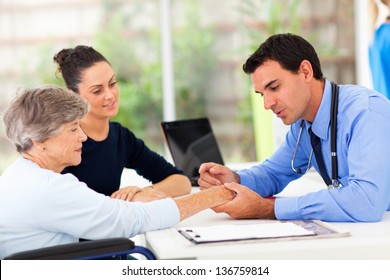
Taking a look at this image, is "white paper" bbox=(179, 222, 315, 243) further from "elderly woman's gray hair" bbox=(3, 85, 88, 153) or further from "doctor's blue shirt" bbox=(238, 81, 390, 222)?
"elderly woman's gray hair" bbox=(3, 85, 88, 153)

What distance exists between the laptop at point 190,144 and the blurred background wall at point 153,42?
2.48 metres

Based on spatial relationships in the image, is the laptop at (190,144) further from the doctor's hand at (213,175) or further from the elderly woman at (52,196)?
the elderly woman at (52,196)

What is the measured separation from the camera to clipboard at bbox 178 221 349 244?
5.30 ft

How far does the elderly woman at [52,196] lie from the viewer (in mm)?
1656

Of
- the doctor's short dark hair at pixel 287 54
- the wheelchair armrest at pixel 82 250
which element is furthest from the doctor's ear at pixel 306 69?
the wheelchair armrest at pixel 82 250

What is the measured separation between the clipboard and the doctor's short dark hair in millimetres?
539

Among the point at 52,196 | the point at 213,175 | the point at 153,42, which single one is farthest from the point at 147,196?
the point at 153,42

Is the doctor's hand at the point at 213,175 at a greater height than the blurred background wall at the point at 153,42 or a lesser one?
lesser

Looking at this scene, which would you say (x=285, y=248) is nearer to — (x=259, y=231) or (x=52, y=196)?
(x=259, y=231)

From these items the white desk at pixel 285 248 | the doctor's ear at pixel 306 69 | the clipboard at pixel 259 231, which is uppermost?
the doctor's ear at pixel 306 69

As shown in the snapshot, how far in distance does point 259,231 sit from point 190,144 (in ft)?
4.06

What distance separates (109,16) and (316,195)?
402cm

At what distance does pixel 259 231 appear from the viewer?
1.69 m
